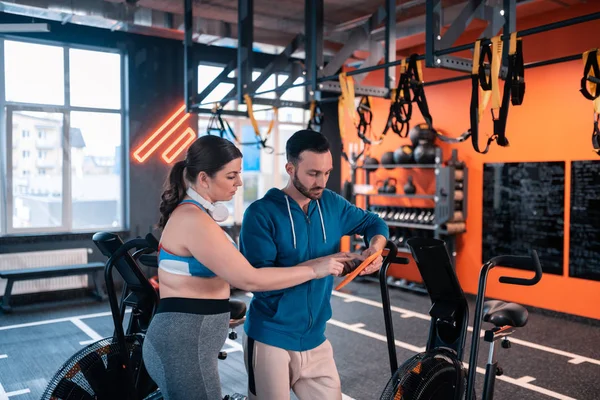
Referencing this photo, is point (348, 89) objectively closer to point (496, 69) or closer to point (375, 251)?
point (496, 69)

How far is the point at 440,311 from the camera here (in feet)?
8.18

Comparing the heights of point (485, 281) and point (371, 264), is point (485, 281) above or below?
below

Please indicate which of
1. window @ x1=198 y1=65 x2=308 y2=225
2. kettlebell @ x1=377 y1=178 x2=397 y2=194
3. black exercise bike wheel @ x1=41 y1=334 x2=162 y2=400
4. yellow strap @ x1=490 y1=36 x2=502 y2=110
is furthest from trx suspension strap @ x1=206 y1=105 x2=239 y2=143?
black exercise bike wheel @ x1=41 y1=334 x2=162 y2=400

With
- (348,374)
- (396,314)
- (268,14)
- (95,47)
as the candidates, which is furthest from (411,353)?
(95,47)

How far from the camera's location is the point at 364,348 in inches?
202

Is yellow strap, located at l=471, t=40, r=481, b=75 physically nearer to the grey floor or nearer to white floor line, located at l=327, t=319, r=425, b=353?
the grey floor

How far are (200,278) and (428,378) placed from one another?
105 centimetres

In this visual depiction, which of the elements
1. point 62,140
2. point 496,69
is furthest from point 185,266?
point 62,140

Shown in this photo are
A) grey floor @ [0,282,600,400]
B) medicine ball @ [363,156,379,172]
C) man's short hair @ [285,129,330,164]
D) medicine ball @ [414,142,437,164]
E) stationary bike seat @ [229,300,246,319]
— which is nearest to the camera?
man's short hair @ [285,129,330,164]

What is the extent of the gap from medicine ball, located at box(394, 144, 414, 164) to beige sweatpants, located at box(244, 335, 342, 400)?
5.74m

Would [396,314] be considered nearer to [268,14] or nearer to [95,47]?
[268,14]

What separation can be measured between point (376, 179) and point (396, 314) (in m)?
2.76

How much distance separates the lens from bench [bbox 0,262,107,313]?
21.6ft

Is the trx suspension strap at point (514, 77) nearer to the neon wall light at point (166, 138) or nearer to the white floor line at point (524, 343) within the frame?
the white floor line at point (524, 343)
